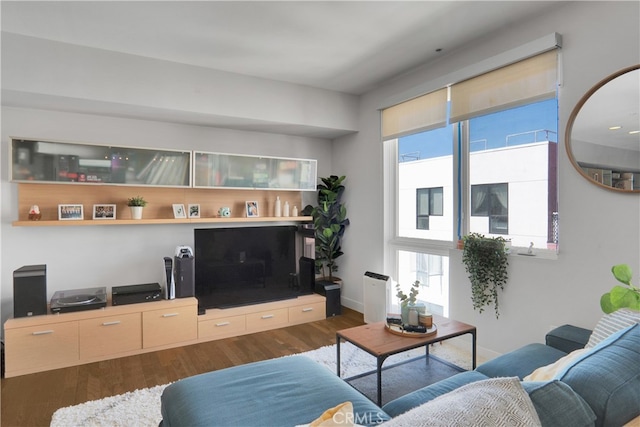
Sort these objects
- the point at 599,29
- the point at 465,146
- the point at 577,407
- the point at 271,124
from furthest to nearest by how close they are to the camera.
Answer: the point at 271,124 → the point at 465,146 → the point at 599,29 → the point at 577,407

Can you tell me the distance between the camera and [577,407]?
980mm

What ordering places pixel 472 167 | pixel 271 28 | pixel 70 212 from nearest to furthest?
pixel 271 28 → pixel 472 167 → pixel 70 212

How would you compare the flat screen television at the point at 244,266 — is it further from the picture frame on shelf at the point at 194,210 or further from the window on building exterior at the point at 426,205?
the window on building exterior at the point at 426,205

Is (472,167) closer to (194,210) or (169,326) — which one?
(194,210)

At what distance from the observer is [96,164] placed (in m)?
3.26

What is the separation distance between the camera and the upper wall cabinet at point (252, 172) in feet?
12.2

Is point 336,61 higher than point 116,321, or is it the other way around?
point 336,61

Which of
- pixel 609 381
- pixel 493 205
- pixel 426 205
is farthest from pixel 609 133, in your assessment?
pixel 609 381

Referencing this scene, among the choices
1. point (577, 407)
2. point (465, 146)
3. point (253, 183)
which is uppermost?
point (465, 146)

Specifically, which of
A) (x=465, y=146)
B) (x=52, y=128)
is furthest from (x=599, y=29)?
(x=52, y=128)

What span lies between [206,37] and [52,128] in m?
1.80

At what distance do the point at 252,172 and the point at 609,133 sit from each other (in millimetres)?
3179

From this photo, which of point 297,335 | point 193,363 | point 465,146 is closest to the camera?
point 193,363

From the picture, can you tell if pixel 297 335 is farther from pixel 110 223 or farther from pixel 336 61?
pixel 336 61
